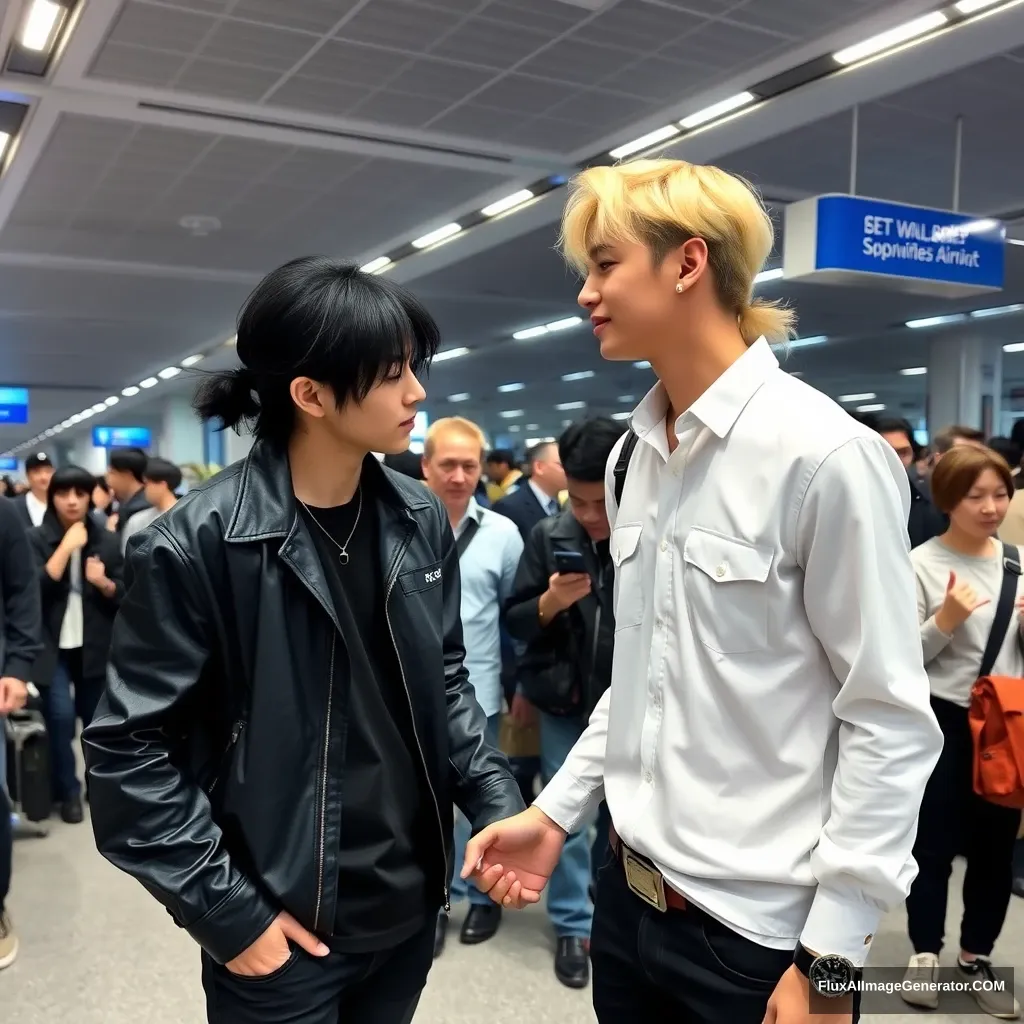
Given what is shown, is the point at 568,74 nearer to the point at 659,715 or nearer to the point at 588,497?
the point at 588,497

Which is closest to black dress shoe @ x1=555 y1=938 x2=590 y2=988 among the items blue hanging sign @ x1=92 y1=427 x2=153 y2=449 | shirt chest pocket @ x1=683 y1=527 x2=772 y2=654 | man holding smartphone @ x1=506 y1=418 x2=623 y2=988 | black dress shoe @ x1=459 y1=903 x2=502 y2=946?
man holding smartphone @ x1=506 y1=418 x2=623 y2=988

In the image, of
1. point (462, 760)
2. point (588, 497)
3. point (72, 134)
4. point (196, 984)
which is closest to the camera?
point (462, 760)

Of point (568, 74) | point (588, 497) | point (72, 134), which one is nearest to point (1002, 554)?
point (588, 497)

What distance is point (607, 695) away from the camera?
4.97 feet

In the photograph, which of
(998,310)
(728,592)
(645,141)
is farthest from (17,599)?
(998,310)

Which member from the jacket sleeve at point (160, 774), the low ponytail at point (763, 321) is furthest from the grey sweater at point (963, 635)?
the jacket sleeve at point (160, 774)

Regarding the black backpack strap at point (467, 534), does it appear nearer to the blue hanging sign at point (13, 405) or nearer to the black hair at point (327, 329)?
the black hair at point (327, 329)

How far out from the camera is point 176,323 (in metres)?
13.4

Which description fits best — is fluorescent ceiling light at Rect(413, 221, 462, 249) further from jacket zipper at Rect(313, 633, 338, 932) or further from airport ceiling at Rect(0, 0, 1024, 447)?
jacket zipper at Rect(313, 633, 338, 932)

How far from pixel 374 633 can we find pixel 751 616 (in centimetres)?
56

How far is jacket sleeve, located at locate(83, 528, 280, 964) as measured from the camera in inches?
49.6

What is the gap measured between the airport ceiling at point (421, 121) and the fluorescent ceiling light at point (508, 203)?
3.5 inches

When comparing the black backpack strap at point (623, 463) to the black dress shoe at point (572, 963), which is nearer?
the black backpack strap at point (623, 463)

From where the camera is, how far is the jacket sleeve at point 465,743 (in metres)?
1.51
